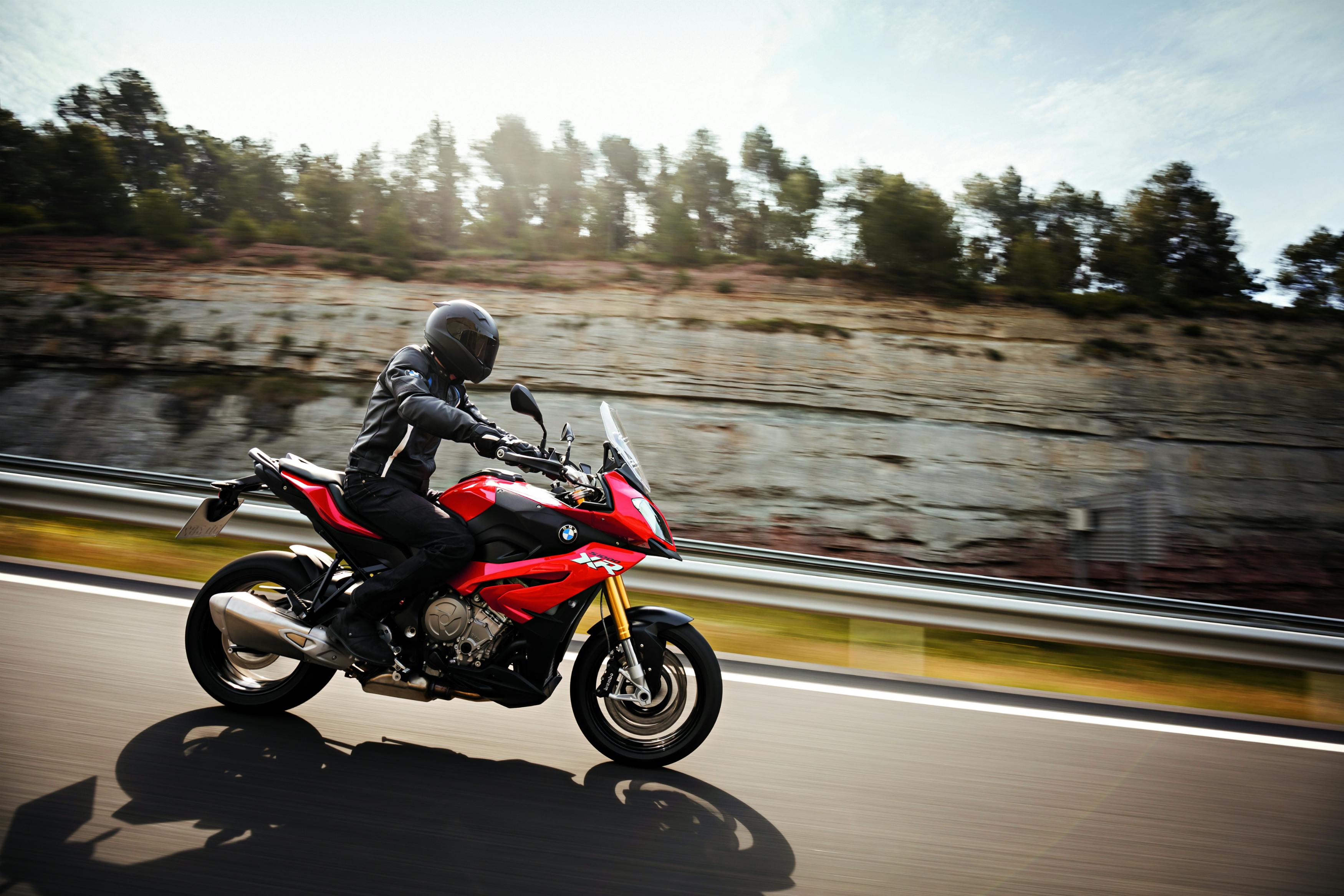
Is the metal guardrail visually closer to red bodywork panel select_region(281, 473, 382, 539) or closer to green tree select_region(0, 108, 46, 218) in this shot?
red bodywork panel select_region(281, 473, 382, 539)

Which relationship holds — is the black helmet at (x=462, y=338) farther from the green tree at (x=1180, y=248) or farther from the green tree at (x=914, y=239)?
the green tree at (x=1180, y=248)

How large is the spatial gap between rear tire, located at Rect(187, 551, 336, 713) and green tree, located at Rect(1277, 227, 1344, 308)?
1067 inches

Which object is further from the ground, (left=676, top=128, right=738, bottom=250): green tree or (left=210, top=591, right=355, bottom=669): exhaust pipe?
(left=676, top=128, right=738, bottom=250): green tree

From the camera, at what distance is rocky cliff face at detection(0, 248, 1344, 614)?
62.4ft

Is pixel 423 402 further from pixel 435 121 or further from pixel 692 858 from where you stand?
pixel 435 121

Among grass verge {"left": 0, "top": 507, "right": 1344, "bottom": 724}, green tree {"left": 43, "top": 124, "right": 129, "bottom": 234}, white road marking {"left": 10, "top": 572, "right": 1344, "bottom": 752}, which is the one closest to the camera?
white road marking {"left": 10, "top": 572, "right": 1344, "bottom": 752}

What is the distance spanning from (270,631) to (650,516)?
5.65 feet

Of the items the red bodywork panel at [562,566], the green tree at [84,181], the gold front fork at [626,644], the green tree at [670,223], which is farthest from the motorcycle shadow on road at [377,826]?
the green tree at [84,181]

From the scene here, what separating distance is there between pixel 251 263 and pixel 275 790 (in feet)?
75.6

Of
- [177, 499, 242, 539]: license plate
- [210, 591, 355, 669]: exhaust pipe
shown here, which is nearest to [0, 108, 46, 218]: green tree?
[177, 499, 242, 539]: license plate

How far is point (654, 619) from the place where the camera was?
360 centimetres

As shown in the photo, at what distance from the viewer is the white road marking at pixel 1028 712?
444 cm

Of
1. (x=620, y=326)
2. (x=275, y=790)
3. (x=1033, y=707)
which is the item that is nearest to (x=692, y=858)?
(x=275, y=790)

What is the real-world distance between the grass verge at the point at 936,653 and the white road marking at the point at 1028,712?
490mm
